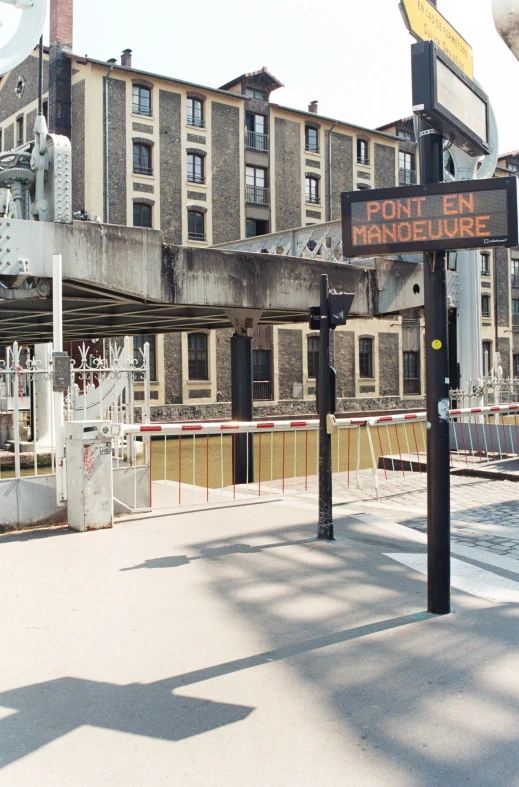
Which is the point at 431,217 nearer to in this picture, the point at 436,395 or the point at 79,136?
the point at 436,395

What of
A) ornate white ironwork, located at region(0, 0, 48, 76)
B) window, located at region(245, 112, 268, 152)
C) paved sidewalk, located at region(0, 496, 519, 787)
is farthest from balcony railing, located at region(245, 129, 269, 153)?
paved sidewalk, located at region(0, 496, 519, 787)

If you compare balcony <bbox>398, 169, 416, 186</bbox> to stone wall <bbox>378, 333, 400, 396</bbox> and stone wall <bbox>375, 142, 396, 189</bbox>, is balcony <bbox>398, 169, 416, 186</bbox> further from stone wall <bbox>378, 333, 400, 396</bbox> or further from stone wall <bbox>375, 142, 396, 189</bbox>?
stone wall <bbox>378, 333, 400, 396</bbox>

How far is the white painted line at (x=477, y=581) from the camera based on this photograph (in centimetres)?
646

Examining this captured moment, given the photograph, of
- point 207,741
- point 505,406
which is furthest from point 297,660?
point 505,406

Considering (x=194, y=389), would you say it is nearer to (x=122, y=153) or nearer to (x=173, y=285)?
(x=122, y=153)

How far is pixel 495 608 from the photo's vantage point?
Result: 6.09 metres

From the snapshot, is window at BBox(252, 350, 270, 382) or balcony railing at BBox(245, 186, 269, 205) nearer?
window at BBox(252, 350, 270, 382)

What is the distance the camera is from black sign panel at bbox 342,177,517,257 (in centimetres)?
536

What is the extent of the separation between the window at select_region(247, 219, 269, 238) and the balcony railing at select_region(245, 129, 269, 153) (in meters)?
3.54

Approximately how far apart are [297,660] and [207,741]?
1228 millimetres

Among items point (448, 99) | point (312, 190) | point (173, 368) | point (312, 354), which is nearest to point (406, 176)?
point (312, 190)

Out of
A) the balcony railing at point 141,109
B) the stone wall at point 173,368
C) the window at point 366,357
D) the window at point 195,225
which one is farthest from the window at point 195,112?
the window at point 366,357

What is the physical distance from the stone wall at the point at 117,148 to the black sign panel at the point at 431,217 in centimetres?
2991

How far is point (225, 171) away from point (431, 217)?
34.2m
